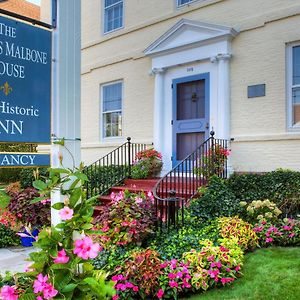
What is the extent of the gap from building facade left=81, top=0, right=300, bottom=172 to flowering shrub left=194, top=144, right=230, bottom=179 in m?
0.57

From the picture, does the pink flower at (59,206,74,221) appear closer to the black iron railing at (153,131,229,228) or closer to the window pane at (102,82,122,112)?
the black iron railing at (153,131,229,228)

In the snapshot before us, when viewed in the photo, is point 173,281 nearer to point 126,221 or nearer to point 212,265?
point 212,265

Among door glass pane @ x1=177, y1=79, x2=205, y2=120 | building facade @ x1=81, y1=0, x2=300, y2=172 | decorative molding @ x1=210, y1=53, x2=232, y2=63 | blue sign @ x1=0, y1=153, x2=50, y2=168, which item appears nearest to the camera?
blue sign @ x1=0, y1=153, x2=50, y2=168

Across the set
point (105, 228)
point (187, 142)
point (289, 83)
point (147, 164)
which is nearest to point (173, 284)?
point (105, 228)

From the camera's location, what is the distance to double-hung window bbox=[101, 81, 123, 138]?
1065cm

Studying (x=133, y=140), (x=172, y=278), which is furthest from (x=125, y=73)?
(x=172, y=278)

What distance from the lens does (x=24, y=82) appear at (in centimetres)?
252

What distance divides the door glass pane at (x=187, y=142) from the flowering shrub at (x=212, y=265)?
431 centimetres

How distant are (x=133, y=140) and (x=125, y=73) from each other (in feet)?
6.36

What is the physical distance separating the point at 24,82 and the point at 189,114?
6.70m

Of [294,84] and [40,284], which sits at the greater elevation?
[294,84]

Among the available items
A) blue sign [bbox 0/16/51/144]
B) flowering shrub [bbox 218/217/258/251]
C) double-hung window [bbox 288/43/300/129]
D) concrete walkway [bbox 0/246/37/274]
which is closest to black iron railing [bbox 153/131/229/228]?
flowering shrub [bbox 218/217/258/251]

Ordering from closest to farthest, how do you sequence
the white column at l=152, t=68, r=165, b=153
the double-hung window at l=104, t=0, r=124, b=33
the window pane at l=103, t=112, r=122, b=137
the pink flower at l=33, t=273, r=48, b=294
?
the pink flower at l=33, t=273, r=48, b=294, the white column at l=152, t=68, r=165, b=153, the window pane at l=103, t=112, r=122, b=137, the double-hung window at l=104, t=0, r=124, b=33

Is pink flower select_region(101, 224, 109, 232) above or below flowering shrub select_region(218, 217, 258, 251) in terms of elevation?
above
